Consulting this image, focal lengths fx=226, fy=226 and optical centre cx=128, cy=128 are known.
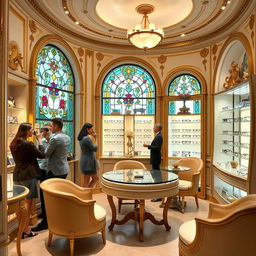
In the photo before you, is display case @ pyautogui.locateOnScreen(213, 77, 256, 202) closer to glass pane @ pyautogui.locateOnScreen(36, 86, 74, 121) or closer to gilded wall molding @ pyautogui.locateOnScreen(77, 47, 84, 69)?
gilded wall molding @ pyautogui.locateOnScreen(77, 47, 84, 69)

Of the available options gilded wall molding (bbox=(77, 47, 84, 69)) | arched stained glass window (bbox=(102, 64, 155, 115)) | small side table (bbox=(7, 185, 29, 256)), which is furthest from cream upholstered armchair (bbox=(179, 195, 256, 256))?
gilded wall molding (bbox=(77, 47, 84, 69))

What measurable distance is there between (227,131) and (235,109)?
568 mm

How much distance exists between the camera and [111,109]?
6.12 metres

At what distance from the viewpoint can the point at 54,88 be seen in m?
4.99

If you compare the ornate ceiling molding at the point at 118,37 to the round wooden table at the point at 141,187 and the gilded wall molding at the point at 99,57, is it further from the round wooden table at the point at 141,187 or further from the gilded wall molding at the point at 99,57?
the round wooden table at the point at 141,187

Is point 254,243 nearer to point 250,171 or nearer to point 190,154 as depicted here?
point 250,171

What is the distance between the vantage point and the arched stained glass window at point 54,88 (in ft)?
15.2

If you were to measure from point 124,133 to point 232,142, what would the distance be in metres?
2.66

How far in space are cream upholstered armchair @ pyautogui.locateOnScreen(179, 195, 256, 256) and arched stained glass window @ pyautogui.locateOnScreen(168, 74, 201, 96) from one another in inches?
154

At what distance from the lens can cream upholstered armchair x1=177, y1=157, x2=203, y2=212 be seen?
4.29m

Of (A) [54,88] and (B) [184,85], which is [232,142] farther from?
(A) [54,88]

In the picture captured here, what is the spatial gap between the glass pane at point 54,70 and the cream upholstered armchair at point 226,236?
3943 mm

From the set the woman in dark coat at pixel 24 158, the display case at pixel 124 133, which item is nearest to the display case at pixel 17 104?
the woman in dark coat at pixel 24 158

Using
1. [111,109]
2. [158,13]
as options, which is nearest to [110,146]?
[111,109]
